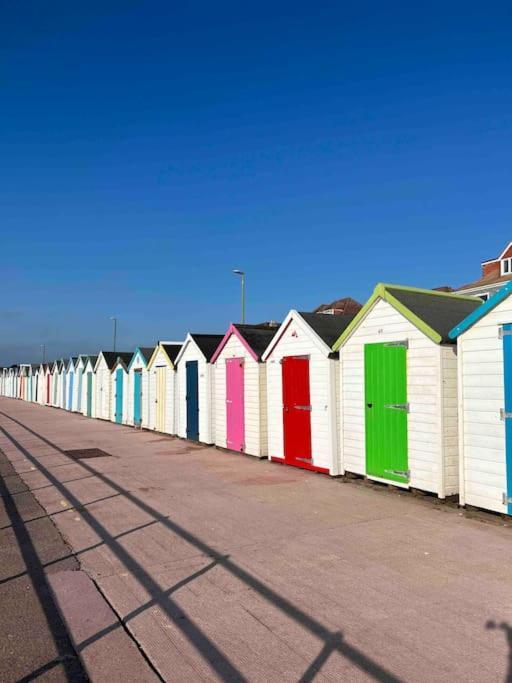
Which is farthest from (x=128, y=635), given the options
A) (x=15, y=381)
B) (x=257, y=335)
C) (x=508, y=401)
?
(x=15, y=381)

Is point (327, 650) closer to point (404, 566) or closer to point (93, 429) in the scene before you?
point (404, 566)

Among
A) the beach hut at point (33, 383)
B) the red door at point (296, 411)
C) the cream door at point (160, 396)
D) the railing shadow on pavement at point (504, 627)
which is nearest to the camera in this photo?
the railing shadow on pavement at point (504, 627)

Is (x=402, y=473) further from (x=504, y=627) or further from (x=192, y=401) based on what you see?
(x=192, y=401)

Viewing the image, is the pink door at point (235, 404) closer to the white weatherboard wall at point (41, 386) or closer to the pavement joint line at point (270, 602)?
the pavement joint line at point (270, 602)

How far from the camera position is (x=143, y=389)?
2291 cm

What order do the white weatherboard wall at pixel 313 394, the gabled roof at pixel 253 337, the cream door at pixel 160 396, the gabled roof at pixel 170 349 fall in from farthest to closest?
1. the cream door at pixel 160 396
2. the gabled roof at pixel 170 349
3. the gabled roof at pixel 253 337
4. the white weatherboard wall at pixel 313 394

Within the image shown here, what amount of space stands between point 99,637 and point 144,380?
61.2 ft

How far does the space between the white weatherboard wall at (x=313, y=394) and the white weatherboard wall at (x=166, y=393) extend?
6.80 metres

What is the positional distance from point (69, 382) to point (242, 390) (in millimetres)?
25754

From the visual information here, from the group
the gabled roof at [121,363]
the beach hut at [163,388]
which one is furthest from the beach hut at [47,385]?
the beach hut at [163,388]

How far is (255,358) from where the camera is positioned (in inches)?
565

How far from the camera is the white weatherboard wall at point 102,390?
1111 inches

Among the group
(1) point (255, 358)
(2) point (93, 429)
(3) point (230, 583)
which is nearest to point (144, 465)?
(1) point (255, 358)

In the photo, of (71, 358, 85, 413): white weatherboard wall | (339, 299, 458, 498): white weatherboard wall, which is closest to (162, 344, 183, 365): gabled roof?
(339, 299, 458, 498): white weatherboard wall
